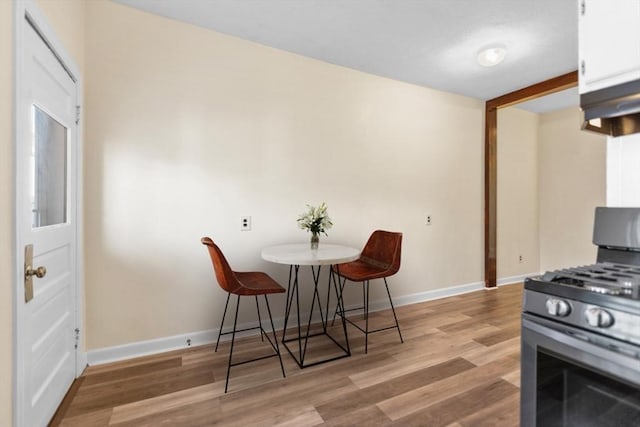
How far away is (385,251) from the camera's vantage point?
2.74 metres

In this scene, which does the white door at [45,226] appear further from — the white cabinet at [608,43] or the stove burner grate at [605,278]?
the white cabinet at [608,43]

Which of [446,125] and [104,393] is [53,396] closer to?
[104,393]

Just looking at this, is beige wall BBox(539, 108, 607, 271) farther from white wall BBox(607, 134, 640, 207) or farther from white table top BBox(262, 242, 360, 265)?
white table top BBox(262, 242, 360, 265)

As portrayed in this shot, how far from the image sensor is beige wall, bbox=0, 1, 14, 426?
114 centimetres

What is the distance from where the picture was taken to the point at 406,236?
360 centimetres

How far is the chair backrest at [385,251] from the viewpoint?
252cm

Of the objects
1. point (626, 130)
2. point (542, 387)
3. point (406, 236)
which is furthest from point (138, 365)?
point (626, 130)

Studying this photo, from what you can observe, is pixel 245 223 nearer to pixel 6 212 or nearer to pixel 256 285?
pixel 256 285

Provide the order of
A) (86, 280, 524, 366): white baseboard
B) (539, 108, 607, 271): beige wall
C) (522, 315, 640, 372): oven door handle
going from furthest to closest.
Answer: (539, 108, 607, 271): beige wall → (86, 280, 524, 366): white baseboard → (522, 315, 640, 372): oven door handle

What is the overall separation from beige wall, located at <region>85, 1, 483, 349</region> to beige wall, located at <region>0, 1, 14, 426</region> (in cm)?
108

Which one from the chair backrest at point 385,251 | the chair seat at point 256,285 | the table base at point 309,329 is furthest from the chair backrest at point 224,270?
the chair backrest at point 385,251

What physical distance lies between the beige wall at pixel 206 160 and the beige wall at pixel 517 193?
5.88 ft

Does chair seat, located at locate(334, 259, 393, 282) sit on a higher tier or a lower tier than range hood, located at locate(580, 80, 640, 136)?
lower

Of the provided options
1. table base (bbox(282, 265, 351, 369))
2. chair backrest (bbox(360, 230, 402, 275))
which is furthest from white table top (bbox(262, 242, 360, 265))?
chair backrest (bbox(360, 230, 402, 275))
